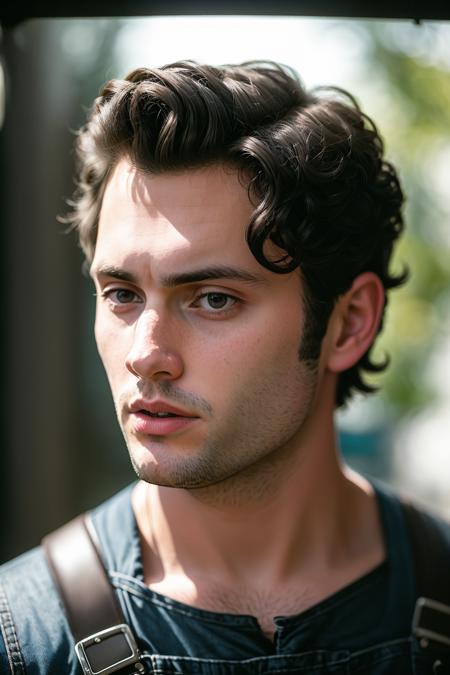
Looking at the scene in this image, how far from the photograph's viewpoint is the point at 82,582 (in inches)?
89.4

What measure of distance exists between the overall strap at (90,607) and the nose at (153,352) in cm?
56

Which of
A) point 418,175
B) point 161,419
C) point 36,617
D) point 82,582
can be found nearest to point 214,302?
point 161,419

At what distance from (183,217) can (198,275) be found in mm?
154

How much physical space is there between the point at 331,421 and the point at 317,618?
1.97 feet

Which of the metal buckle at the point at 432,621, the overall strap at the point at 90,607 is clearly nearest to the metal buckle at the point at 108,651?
the overall strap at the point at 90,607

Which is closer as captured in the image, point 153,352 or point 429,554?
point 153,352

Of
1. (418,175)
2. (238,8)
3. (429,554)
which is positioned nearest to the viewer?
(238,8)

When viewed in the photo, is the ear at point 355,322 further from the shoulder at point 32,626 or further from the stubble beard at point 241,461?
the shoulder at point 32,626

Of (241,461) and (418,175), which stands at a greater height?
(418,175)

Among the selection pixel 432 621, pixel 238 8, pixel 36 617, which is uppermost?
pixel 238 8

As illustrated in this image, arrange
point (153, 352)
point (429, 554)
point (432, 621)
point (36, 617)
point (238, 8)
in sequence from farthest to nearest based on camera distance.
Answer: point (429, 554), point (432, 621), point (36, 617), point (153, 352), point (238, 8)

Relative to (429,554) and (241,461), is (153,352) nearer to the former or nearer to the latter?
(241,461)

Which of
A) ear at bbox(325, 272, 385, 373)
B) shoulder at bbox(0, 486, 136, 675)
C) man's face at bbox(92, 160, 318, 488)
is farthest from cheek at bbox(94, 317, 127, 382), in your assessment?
ear at bbox(325, 272, 385, 373)

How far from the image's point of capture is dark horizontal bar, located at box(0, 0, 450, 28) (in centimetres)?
199
